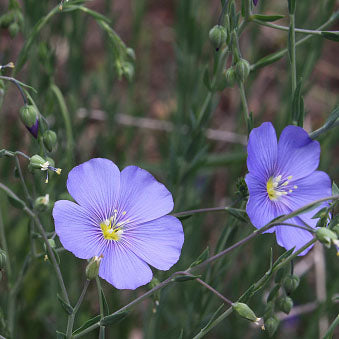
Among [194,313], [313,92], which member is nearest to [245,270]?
[194,313]

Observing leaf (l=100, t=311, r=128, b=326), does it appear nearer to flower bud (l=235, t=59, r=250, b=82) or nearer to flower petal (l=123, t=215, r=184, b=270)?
flower petal (l=123, t=215, r=184, b=270)

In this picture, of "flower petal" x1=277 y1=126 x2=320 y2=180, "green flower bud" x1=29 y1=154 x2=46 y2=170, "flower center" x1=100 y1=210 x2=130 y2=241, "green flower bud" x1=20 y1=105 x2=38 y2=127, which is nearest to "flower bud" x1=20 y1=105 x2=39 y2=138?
"green flower bud" x1=20 y1=105 x2=38 y2=127

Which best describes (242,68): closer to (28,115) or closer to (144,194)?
(144,194)

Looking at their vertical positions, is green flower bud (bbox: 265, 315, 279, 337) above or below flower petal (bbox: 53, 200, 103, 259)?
below

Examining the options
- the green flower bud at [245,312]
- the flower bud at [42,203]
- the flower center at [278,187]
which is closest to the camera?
the flower bud at [42,203]

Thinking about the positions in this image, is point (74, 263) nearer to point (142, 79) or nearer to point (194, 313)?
point (194, 313)

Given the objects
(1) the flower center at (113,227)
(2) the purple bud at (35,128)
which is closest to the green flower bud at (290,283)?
(1) the flower center at (113,227)

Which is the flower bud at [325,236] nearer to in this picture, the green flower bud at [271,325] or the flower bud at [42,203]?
the green flower bud at [271,325]
